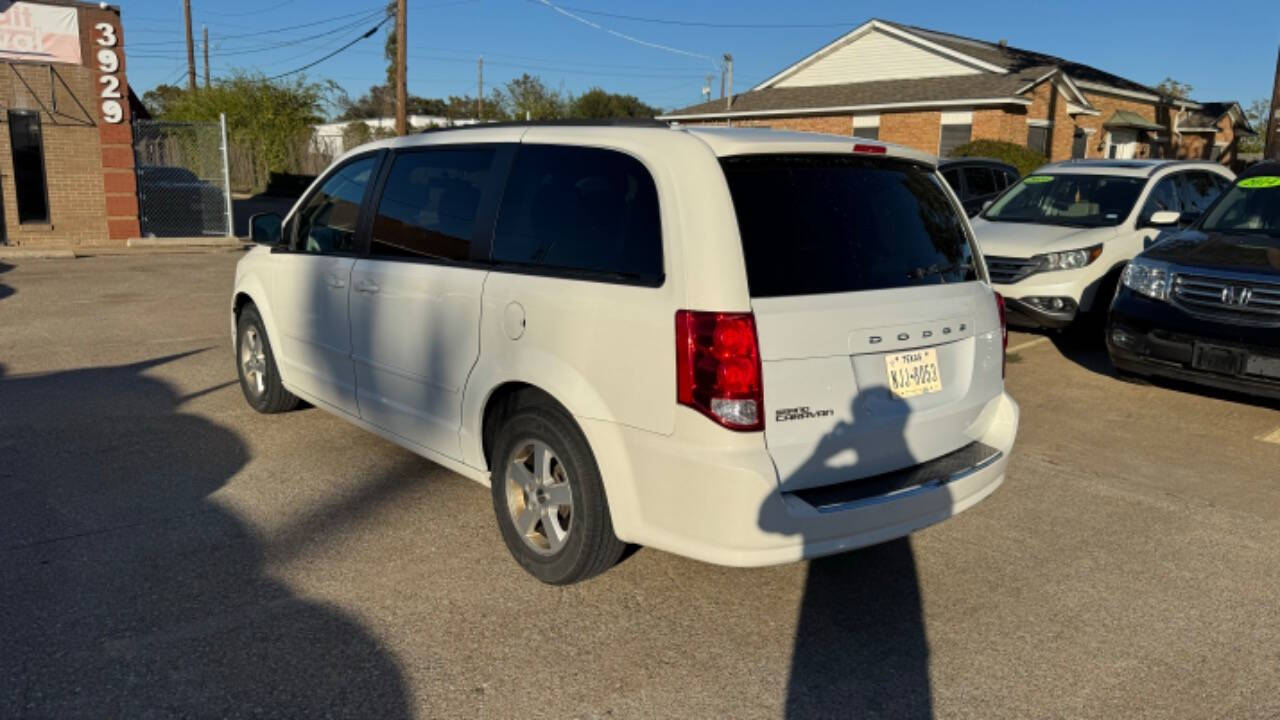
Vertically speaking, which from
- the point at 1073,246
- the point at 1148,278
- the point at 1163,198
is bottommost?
the point at 1148,278

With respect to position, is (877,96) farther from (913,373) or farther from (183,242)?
(913,373)

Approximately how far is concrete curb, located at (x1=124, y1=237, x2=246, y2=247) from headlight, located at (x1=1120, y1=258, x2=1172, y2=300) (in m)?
15.9

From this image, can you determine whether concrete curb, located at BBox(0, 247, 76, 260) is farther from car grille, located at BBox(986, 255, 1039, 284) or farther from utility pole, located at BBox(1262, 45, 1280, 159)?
utility pole, located at BBox(1262, 45, 1280, 159)

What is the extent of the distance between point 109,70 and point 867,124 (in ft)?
73.0

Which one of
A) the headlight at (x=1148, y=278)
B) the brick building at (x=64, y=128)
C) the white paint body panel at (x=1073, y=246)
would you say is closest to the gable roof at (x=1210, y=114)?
the white paint body panel at (x=1073, y=246)

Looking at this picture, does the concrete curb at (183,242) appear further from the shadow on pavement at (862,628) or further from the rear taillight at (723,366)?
the rear taillight at (723,366)

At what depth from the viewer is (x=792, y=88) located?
3612 cm

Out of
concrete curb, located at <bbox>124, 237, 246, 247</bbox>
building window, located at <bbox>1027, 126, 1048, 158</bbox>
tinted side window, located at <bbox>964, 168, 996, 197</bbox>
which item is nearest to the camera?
tinted side window, located at <bbox>964, 168, 996, 197</bbox>

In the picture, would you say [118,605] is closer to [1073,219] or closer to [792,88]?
[1073,219]

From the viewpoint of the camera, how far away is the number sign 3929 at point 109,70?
16.9 metres

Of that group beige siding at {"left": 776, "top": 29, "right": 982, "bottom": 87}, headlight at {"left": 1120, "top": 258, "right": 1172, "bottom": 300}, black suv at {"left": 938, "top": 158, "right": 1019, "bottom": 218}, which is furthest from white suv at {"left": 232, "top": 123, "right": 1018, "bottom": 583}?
beige siding at {"left": 776, "top": 29, "right": 982, "bottom": 87}

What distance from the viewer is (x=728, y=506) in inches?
125

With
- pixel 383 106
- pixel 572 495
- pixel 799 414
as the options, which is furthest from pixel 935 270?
pixel 383 106

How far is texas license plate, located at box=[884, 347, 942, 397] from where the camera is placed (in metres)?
3.51
